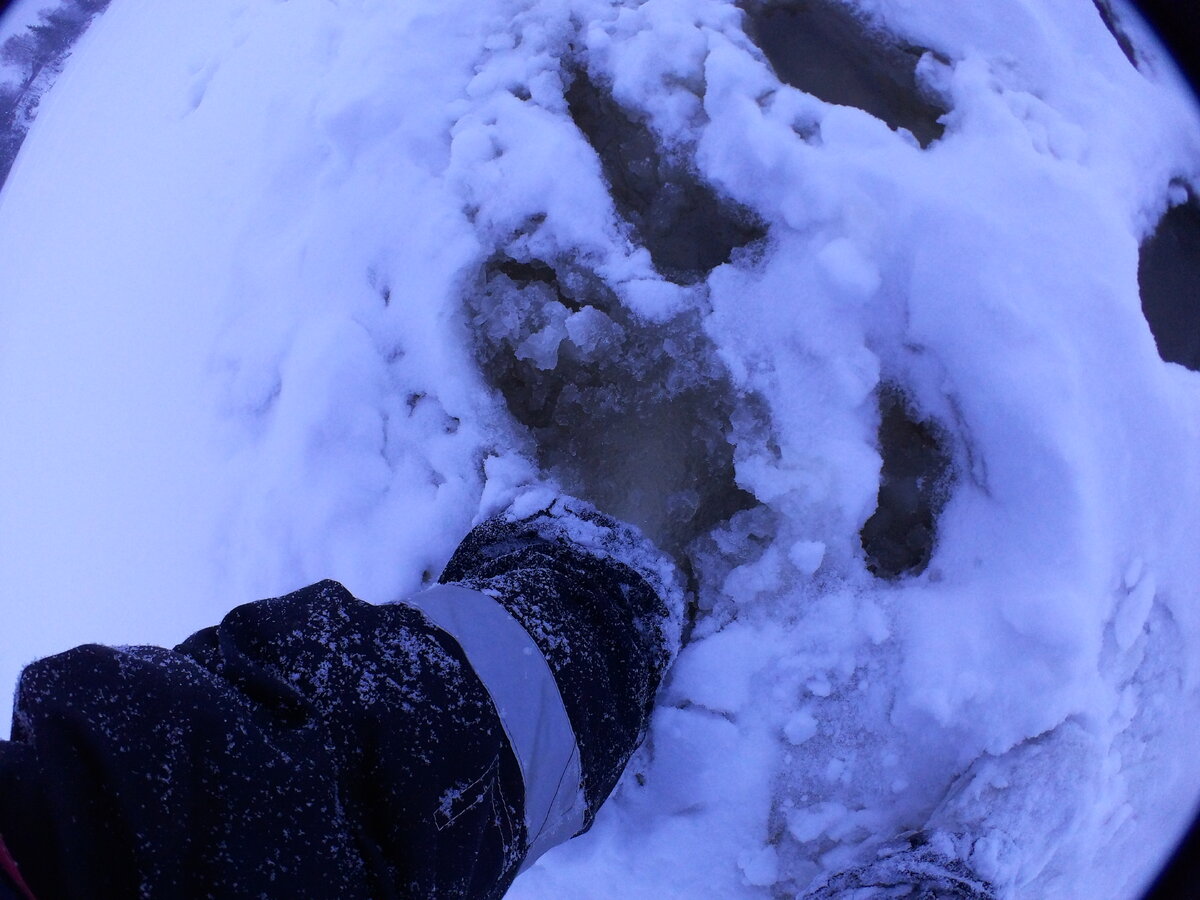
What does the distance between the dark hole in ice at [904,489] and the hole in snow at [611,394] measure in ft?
0.75

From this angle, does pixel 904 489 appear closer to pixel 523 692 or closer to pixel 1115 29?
pixel 523 692

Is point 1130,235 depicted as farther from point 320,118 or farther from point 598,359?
point 320,118

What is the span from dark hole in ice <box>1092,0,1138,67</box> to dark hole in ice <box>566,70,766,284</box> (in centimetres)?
92

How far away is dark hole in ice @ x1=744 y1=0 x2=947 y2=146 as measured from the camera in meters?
1.30

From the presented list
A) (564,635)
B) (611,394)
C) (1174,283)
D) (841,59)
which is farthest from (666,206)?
(1174,283)

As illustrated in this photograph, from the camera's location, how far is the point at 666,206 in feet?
4.19

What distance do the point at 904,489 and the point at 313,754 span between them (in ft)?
3.21

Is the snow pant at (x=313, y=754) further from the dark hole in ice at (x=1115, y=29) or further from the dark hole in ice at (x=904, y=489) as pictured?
the dark hole in ice at (x=1115, y=29)

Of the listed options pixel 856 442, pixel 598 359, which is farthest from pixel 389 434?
pixel 856 442

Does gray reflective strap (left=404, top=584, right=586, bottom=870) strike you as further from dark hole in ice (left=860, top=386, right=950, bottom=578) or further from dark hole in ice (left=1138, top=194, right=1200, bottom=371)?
dark hole in ice (left=1138, top=194, right=1200, bottom=371)

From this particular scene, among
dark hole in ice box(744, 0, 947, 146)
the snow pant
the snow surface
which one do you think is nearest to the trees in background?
the snow surface

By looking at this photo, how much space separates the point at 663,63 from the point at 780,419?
27.8 inches

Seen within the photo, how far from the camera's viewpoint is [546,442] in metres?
1.26

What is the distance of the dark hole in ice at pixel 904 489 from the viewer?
3.79 feet
